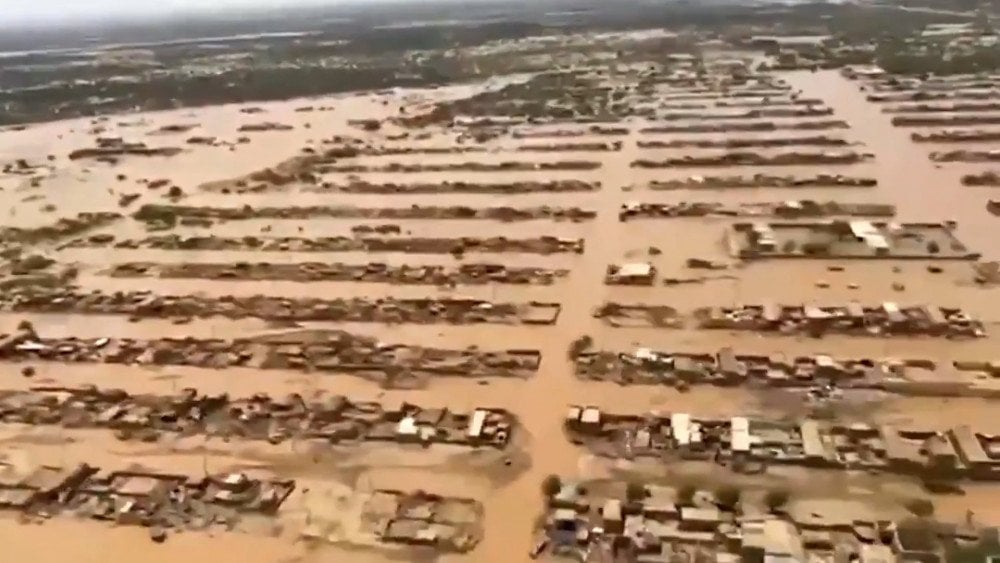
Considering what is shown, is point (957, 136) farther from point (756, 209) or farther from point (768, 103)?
point (756, 209)

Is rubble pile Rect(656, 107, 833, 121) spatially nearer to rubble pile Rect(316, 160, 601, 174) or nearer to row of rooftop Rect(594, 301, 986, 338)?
rubble pile Rect(316, 160, 601, 174)

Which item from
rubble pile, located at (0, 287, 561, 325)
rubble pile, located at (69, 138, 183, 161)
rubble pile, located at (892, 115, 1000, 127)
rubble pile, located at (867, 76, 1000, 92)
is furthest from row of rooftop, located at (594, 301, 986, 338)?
rubble pile, located at (69, 138, 183, 161)

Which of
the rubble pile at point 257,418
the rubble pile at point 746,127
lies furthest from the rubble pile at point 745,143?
the rubble pile at point 257,418

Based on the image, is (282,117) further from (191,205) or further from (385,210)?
(385,210)

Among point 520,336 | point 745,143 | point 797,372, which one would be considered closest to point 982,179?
point 745,143

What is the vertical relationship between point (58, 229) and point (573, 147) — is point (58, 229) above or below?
below

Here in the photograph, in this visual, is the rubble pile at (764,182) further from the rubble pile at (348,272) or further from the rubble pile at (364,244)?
the rubble pile at (348,272)
